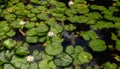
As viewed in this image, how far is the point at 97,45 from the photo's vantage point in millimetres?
1728

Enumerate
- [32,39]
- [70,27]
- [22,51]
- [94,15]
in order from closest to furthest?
[22,51], [32,39], [70,27], [94,15]

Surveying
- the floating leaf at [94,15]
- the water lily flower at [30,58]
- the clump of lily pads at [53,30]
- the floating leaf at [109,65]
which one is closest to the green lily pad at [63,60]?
the clump of lily pads at [53,30]

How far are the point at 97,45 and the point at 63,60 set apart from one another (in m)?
0.34

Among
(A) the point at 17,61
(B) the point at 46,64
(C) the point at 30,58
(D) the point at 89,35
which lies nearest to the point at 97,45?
(D) the point at 89,35

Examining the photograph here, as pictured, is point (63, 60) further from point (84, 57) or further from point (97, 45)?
point (97, 45)

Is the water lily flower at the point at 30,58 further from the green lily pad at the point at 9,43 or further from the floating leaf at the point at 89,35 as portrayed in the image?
the floating leaf at the point at 89,35

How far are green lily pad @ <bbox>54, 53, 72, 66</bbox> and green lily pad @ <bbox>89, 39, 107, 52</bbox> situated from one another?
0.25m

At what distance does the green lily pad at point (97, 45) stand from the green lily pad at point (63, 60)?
0.81 ft

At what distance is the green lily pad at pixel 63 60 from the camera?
1574 mm

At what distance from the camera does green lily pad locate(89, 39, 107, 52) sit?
1700mm

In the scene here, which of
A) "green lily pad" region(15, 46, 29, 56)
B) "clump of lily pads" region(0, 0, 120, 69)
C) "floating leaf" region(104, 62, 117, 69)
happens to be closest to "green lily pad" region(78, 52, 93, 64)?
"clump of lily pads" region(0, 0, 120, 69)

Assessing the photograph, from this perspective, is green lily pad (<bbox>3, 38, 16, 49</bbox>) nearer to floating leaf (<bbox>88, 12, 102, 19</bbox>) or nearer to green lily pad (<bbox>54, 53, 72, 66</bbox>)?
green lily pad (<bbox>54, 53, 72, 66</bbox>)

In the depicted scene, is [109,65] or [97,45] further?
[97,45]

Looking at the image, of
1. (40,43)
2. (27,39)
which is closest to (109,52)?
(40,43)
